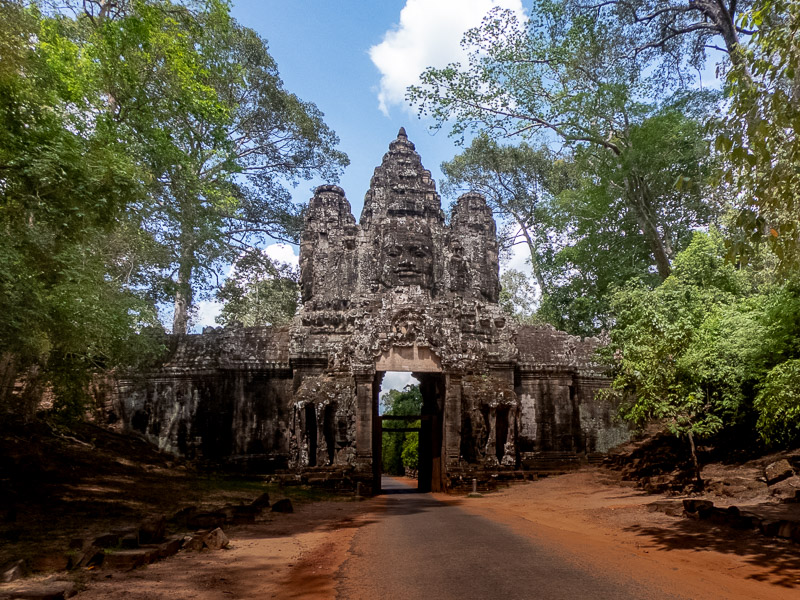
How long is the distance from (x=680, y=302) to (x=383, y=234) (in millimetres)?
9490

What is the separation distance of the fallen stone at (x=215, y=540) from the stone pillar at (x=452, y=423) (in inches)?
323

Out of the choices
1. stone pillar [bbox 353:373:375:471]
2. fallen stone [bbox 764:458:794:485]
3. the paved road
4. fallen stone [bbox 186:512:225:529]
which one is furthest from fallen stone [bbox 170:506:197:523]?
fallen stone [bbox 764:458:794:485]

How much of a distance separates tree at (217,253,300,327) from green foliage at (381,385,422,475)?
794 cm

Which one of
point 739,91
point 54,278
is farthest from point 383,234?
point 739,91

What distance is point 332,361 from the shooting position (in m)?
14.8

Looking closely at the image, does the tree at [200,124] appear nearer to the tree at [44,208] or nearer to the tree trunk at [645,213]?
the tree at [44,208]

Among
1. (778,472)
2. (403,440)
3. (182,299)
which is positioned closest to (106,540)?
(778,472)

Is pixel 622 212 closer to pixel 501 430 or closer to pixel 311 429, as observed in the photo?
pixel 501 430

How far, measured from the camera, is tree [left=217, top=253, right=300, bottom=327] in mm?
27344

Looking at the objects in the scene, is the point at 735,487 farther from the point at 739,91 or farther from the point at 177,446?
the point at 177,446

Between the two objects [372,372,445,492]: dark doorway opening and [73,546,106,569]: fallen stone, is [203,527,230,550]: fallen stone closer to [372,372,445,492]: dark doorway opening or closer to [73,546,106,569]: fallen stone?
[73,546,106,569]: fallen stone

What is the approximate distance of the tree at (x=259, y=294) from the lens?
27.3m

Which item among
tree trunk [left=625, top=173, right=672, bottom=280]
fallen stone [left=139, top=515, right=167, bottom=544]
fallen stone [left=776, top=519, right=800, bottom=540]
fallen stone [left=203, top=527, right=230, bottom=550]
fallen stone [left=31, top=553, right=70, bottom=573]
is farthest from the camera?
tree trunk [left=625, top=173, right=672, bottom=280]

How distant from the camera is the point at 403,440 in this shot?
113ft
